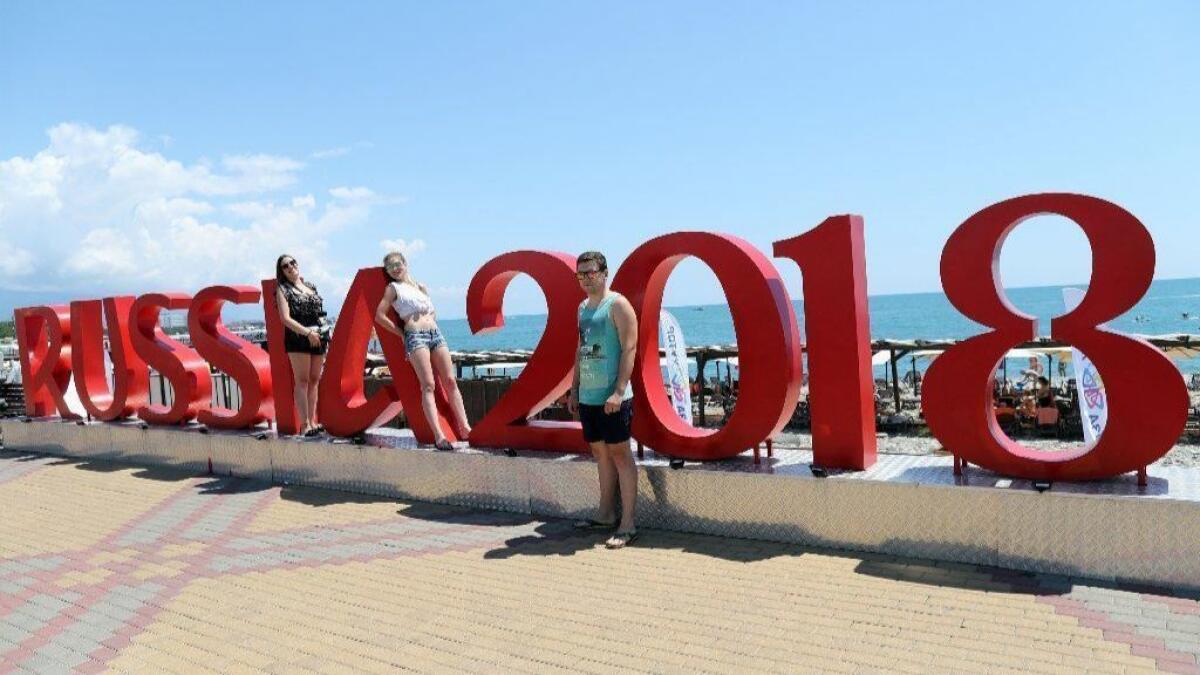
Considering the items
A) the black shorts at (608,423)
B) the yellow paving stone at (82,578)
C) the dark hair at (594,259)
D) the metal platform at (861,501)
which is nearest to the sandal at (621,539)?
the metal platform at (861,501)

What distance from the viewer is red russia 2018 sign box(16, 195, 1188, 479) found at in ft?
15.9

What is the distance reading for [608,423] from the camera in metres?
5.72

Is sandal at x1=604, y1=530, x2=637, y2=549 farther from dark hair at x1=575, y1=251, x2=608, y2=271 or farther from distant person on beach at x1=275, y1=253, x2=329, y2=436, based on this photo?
distant person on beach at x1=275, y1=253, x2=329, y2=436

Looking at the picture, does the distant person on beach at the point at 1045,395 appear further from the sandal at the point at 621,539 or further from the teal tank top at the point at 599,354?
the teal tank top at the point at 599,354

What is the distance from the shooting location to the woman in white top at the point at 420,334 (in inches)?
292

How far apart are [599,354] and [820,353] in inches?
58.2

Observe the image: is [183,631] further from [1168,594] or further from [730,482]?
[1168,594]

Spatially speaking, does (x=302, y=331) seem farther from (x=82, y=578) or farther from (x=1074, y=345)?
(x=1074, y=345)

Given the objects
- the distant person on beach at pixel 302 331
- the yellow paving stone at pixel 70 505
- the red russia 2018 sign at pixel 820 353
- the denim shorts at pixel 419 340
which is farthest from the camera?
the distant person on beach at pixel 302 331

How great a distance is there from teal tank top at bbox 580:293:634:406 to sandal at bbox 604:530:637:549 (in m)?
0.90

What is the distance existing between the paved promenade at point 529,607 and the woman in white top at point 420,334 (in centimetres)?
113

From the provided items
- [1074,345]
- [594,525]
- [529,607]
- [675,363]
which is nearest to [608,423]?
[594,525]

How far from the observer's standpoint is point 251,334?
76.8 feet

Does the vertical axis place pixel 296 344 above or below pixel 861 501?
above
